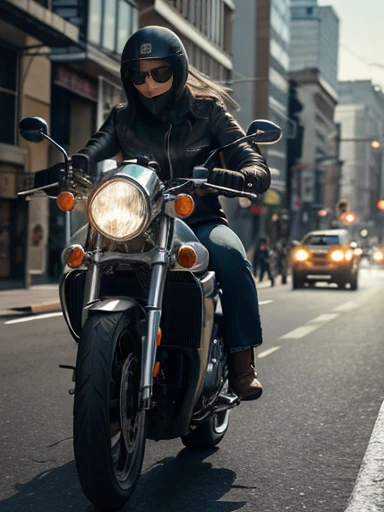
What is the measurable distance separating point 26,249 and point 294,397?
18425mm

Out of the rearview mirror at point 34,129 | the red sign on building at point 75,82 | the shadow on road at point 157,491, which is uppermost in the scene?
the red sign on building at point 75,82

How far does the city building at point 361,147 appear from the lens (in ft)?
481

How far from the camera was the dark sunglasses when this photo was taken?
427 centimetres

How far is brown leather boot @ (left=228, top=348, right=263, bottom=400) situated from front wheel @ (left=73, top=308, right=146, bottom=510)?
2.66ft

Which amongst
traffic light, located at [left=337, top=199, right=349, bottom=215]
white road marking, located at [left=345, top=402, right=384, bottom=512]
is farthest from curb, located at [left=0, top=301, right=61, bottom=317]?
traffic light, located at [left=337, top=199, right=349, bottom=215]

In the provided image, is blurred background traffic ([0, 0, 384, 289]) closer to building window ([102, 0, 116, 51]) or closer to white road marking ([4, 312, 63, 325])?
building window ([102, 0, 116, 51])

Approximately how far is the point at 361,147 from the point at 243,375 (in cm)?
15237

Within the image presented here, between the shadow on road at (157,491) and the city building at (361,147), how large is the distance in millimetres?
131161

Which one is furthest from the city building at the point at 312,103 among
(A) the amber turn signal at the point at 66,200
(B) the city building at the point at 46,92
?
(A) the amber turn signal at the point at 66,200

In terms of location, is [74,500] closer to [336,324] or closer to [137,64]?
[137,64]

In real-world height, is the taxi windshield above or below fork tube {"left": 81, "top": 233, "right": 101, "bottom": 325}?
above

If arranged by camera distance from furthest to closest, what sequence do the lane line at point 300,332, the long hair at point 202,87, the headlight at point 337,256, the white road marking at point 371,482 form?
the headlight at point 337,256, the lane line at point 300,332, the long hair at point 202,87, the white road marking at point 371,482

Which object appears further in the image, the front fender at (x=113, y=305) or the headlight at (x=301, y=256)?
the headlight at (x=301, y=256)

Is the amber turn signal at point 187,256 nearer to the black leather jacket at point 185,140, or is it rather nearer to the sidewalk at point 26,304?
the black leather jacket at point 185,140
